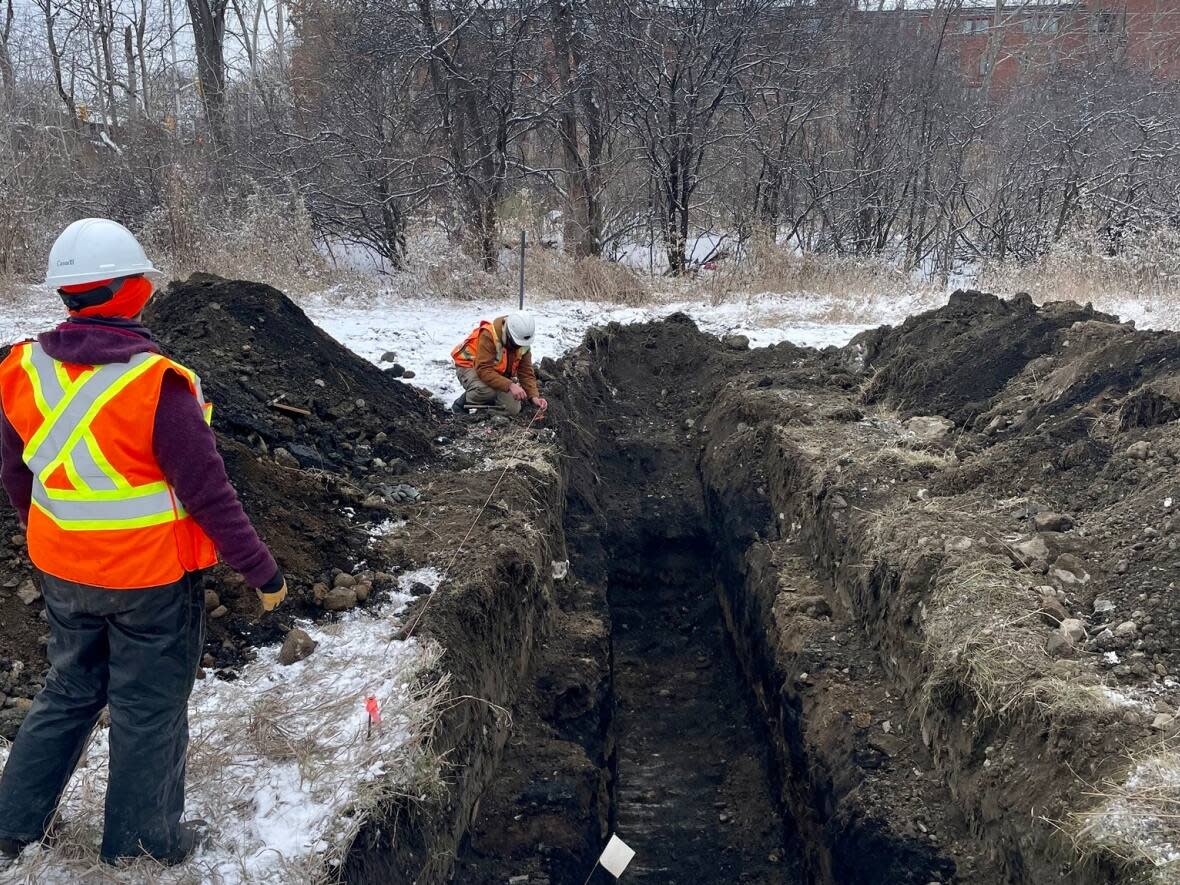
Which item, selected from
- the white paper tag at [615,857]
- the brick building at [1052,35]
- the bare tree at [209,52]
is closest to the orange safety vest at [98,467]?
the white paper tag at [615,857]

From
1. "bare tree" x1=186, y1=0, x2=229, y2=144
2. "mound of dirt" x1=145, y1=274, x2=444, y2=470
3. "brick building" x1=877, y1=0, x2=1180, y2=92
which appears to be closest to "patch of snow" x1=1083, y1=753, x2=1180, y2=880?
"mound of dirt" x1=145, y1=274, x2=444, y2=470

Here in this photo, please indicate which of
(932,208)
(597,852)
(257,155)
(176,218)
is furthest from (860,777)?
(932,208)

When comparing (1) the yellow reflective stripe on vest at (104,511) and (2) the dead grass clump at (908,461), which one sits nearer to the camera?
(1) the yellow reflective stripe on vest at (104,511)

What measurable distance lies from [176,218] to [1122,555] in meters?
11.8

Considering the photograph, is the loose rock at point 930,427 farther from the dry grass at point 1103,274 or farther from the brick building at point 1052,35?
the brick building at point 1052,35

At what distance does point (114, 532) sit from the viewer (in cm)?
264

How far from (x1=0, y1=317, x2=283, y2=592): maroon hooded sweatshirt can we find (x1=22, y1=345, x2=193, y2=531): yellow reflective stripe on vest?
0.05 meters

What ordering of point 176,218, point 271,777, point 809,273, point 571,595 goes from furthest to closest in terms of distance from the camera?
point 809,273, point 176,218, point 571,595, point 271,777

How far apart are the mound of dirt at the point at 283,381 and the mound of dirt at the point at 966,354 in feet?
14.5

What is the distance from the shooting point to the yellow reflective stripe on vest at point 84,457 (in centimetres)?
257

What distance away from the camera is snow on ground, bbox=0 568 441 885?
3031 mm

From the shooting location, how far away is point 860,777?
4.50 meters

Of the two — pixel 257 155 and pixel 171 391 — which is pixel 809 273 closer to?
pixel 257 155

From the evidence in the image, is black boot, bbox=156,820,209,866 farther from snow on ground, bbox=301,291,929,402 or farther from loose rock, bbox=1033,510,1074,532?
snow on ground, bbox=301,291,929,402
